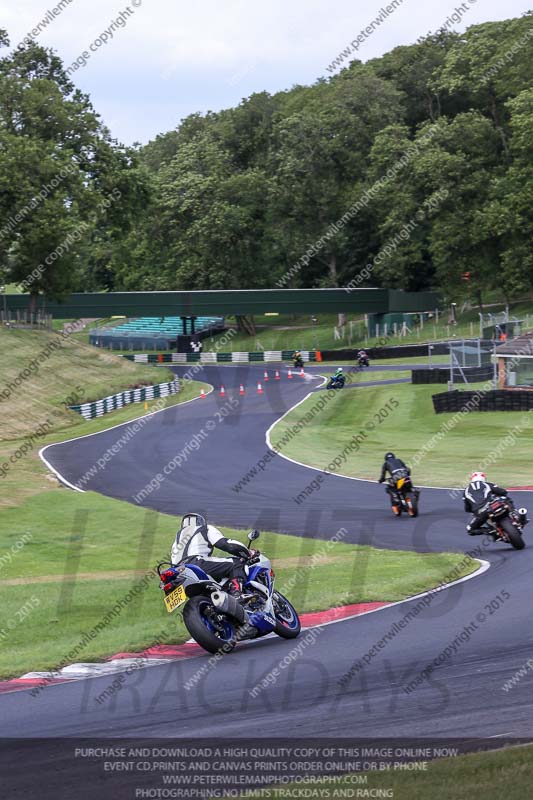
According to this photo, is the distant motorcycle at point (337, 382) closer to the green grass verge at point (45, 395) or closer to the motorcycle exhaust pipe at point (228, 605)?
→ the green grass verge at point (45, 395)

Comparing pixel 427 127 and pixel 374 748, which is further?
pixel 427 127

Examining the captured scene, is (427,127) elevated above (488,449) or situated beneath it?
elevated above

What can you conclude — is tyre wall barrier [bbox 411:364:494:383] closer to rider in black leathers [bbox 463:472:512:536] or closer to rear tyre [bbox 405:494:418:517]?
rear tyre [bbox 405:494:418:517]

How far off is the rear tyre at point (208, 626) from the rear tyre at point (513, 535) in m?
7.62

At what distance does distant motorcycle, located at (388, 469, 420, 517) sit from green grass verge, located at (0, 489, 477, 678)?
2891 mm

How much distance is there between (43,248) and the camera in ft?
216

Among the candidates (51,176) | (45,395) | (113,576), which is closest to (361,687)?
(113,576)

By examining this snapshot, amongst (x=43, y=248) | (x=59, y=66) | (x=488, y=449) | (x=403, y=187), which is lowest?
(x=488, y=449)

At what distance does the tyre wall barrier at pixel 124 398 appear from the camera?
52.1 meters

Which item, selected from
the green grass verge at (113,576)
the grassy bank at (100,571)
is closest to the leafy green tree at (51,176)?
the grassy bank at (100,571)

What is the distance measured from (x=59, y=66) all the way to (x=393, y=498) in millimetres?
61978

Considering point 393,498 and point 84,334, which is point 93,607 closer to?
point 393,498

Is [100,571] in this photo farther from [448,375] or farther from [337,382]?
[337,382]

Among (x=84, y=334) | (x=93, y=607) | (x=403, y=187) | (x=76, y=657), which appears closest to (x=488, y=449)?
(x=93, y=607)
